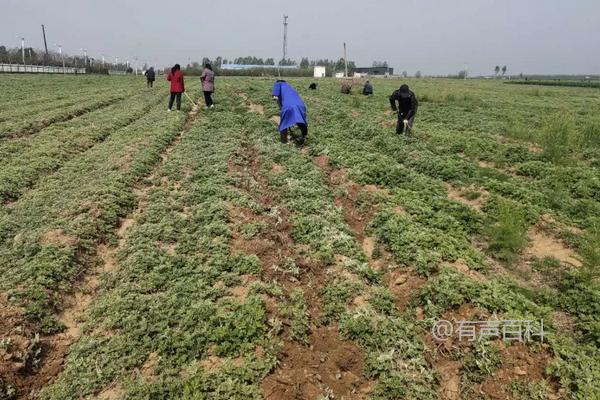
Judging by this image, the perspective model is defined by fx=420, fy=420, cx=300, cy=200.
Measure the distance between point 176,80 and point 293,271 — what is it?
43.9 feet

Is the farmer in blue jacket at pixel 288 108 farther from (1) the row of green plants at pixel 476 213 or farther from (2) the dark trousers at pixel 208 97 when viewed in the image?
(2) the dark trousers at pixel 208 97

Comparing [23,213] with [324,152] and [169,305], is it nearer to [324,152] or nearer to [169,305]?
[169,305]

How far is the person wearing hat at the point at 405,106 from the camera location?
43.6ft

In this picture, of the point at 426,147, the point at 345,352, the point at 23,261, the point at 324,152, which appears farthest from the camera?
the point at 426,147

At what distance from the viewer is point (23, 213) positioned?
810 cm

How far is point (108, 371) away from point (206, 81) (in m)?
15.2

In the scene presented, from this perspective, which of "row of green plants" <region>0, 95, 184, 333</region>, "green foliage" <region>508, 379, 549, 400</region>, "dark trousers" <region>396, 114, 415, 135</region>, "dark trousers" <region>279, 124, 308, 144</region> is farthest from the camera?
"dark trousers" <region>396, 114, 415, 135</region>

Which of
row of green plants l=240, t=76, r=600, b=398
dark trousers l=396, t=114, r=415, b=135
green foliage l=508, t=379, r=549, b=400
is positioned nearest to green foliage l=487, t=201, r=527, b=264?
row of green plants l=240, t=76, r=600, b=398

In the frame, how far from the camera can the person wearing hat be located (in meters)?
13.3

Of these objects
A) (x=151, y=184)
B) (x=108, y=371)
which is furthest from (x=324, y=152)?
(x=108, y=371)

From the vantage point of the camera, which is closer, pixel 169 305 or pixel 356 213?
pixel 169 305

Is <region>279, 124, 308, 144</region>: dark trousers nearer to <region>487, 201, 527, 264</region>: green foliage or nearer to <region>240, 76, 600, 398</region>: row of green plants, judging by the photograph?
<region>240, 76, 600, 398</region>: row of green plants

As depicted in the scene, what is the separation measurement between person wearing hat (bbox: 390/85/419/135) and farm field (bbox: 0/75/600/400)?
84.6 inches

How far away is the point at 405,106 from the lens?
45.4 feet
